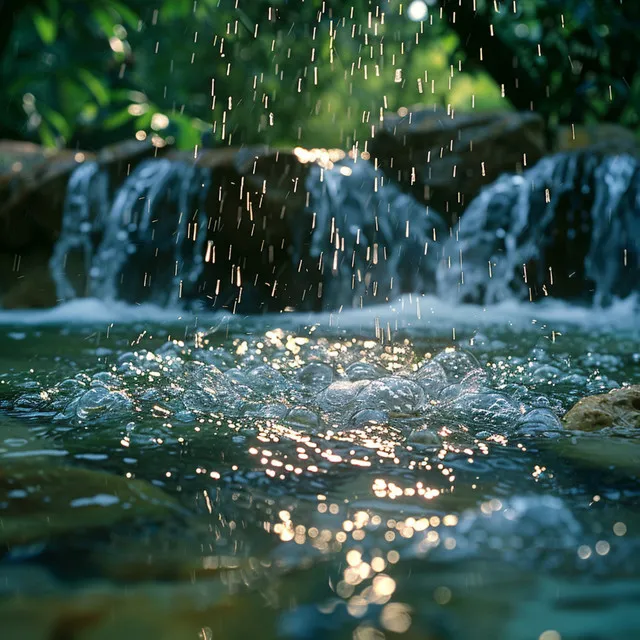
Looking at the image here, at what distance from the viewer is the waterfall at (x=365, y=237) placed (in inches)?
345

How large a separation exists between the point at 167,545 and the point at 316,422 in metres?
1.22

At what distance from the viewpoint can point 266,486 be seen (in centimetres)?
244

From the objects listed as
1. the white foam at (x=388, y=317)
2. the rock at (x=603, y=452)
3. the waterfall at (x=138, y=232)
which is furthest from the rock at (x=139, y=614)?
the waterfall at (x=138, y=232)

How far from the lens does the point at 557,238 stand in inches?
348

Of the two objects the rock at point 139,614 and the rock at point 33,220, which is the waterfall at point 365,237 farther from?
the rock at point 139,614

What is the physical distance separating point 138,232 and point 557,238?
14.4 feet

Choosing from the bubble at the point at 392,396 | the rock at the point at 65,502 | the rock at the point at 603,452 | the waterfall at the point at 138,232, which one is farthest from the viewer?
the waterfall at the point at 138,232

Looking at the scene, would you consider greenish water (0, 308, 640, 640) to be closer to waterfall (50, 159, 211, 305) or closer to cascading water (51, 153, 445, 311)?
cascading water (51, 153, 445, 311)

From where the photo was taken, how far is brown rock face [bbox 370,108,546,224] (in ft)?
30.2

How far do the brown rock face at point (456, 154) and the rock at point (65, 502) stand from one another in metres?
7.21

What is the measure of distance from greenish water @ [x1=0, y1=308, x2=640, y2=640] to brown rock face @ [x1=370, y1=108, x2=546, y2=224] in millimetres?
5057

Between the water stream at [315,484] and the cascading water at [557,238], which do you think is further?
the cascading water at [557,238]

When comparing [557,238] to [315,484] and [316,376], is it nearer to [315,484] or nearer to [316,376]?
[316,376]

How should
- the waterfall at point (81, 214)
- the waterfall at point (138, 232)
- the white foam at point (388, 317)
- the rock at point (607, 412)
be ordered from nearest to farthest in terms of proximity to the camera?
the rock at point (607, 412)
the white foam at point (388, 317)
the waterfall at point (138, 232)
the waterfall at point (81, 214)
